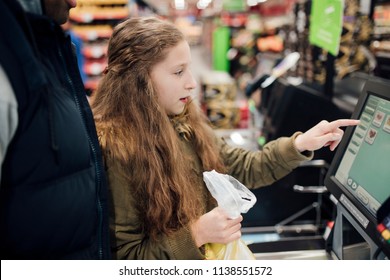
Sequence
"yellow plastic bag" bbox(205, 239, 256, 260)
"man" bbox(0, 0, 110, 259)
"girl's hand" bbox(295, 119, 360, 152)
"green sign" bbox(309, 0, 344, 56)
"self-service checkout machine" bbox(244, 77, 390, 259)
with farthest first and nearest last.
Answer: "green sign" bbox(309, 0, 344, 56) < "girl's hand" bbox(295, 119, 360, 152) < "yellow plastic bag" bbox(205, 239, 256, 260) < "self-service checkout machine" bbox(244, 77, 390, 259) < "man" bbox(0, 0, 110, 259)

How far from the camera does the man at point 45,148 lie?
680 millimetres

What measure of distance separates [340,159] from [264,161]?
0.94 ft

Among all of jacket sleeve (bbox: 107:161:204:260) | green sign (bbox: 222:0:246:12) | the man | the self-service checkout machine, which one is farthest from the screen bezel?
green sign (bbox: 222:0:246:12)

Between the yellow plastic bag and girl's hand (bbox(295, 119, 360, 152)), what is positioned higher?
girl's hand (bbox(295, 119, 360, 152))

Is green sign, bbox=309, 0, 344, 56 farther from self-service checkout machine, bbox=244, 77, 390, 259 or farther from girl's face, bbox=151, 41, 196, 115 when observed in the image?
girl's face, bbox=151, 41, 196, 115

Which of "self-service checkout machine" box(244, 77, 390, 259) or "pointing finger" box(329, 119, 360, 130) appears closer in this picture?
"self-service checkout machine" box(244, 77, 390, 259)

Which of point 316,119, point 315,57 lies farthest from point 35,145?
point 315,57

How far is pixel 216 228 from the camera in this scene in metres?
1.01

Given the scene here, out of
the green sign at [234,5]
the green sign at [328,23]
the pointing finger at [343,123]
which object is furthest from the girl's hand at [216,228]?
the green sign at [234,5]

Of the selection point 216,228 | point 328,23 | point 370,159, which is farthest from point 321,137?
point 328,23

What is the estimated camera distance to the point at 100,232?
2.93ft

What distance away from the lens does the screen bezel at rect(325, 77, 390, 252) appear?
0.95 meters
